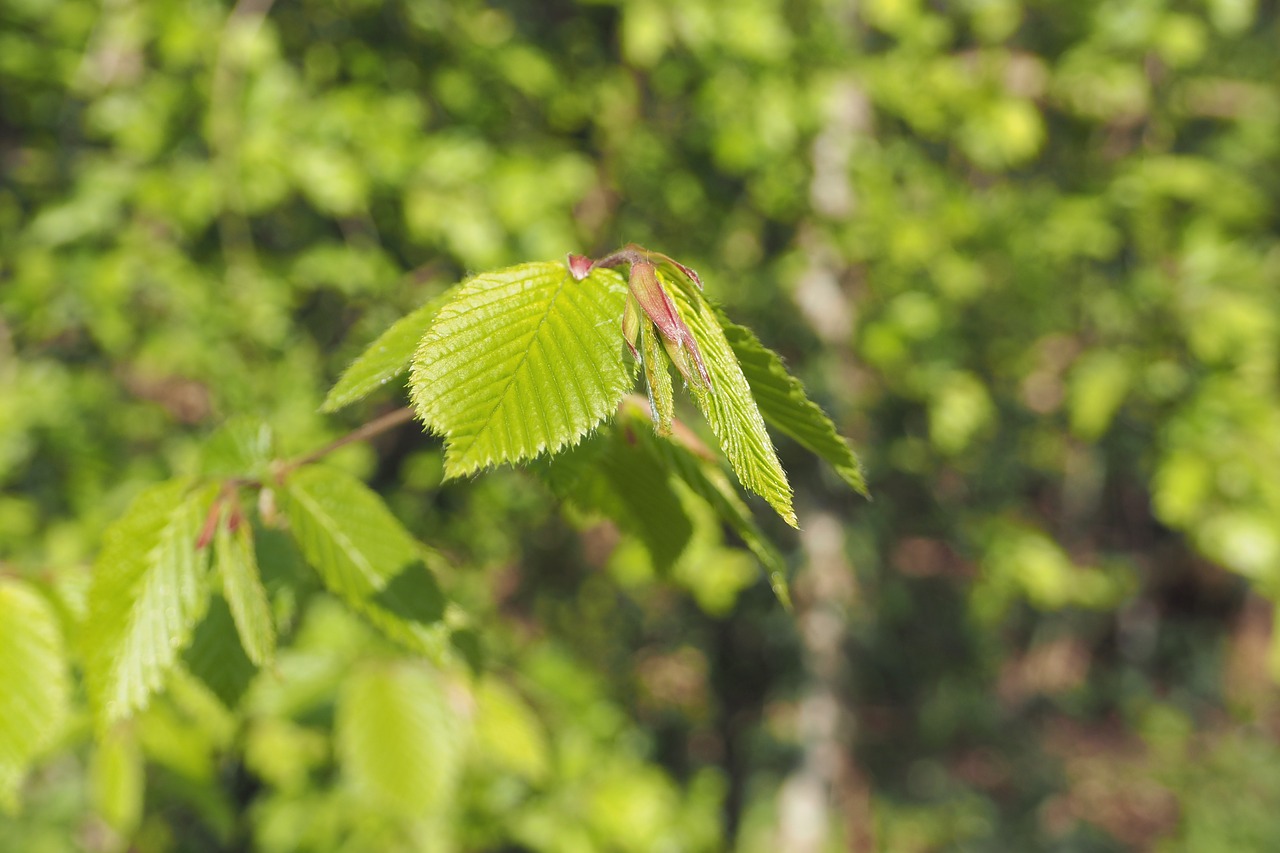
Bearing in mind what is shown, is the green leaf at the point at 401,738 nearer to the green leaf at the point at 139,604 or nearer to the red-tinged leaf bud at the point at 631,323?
the green leaf at the point at 139,604

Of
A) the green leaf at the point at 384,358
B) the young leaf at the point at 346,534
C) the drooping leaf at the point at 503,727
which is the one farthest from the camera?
the drooping leaf at the point at 503,727

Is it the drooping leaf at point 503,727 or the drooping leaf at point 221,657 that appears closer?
the drooping leaf at point 221,657

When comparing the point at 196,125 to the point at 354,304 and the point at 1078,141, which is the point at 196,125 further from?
the point at 1078,141

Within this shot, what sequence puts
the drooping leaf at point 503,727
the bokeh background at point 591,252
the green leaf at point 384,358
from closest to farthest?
the green leaf at point 384,358, the drooping leaf at point 503,727, the bokeh background at point 591,252

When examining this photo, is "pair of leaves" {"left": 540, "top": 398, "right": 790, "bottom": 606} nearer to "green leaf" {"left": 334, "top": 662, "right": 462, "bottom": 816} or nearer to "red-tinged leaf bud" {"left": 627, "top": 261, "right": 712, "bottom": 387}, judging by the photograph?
"red-tinged leaf bud" {"left": 627, "top": 261, "right": 712, "bottom": 387}

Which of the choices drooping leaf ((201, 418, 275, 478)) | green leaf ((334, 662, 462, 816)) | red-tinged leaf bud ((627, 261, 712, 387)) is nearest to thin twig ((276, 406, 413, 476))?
drooping leaf ((201, 418, 275, 478))

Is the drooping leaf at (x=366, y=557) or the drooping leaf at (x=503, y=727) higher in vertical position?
the drooping leaf at (x=366, y=557)

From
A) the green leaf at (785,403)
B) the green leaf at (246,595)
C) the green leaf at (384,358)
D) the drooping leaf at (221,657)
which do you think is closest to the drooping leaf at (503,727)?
the drooping leaf at (221,657)
